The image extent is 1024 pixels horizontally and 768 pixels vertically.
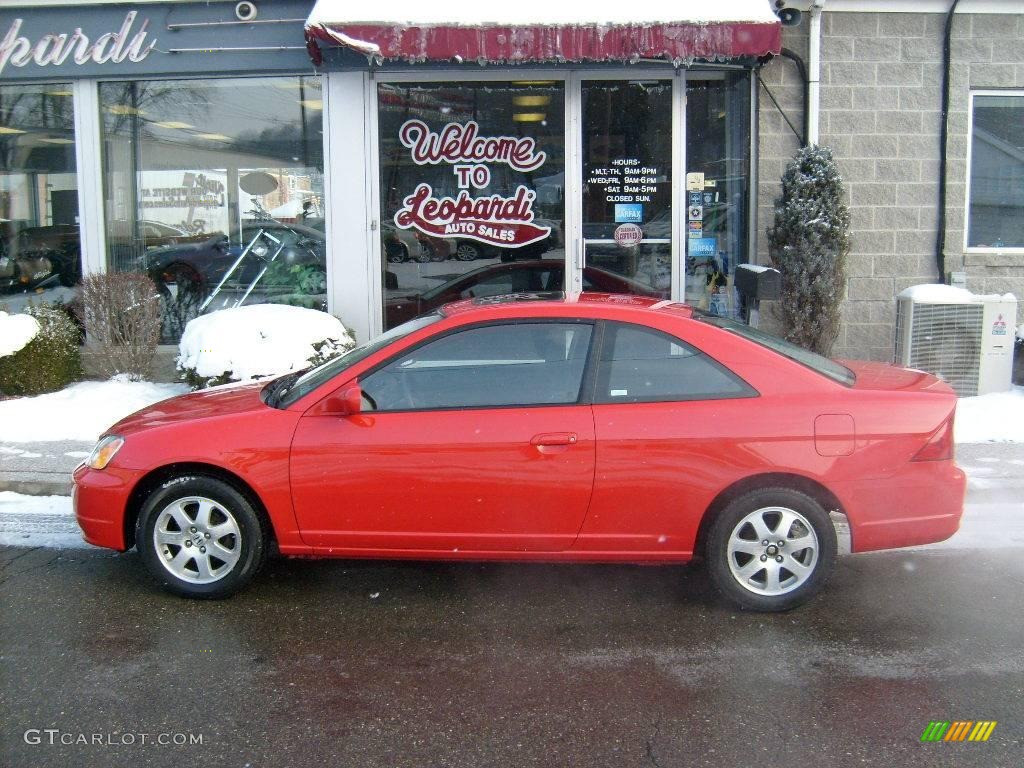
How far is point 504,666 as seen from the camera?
4.33m

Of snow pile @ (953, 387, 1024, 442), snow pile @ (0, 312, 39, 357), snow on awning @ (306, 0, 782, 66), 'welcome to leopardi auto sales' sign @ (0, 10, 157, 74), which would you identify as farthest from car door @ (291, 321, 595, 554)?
'welcome to leopardi auto sales' sign @ (0, 10, 157, 74)

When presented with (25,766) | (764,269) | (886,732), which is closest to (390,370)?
(25,766)

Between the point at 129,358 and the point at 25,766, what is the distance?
669 cm

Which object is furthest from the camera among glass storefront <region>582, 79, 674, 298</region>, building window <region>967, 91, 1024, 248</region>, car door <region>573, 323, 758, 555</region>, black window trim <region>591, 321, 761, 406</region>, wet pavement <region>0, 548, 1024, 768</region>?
building window <region>967, 91, 1024, 248</region>

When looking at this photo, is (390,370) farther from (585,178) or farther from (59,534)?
(585,178)

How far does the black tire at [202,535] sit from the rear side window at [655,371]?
70.9 inches

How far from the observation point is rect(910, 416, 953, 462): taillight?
4.78 metres

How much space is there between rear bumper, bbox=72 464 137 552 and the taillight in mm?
3769

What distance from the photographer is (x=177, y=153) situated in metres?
10.7

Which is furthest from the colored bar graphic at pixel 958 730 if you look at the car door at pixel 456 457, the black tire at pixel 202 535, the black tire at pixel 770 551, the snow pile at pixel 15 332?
the snow pile at pixel 15 332

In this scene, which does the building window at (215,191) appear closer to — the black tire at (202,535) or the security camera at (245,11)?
the security camera at (245,11)

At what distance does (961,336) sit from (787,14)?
342 centimetres

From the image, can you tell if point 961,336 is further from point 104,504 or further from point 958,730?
point 104,504

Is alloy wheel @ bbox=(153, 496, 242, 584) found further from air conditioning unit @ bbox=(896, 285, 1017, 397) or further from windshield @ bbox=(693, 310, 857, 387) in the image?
air conditioning unit @ bbox=(896, 285, 1017, 397)
